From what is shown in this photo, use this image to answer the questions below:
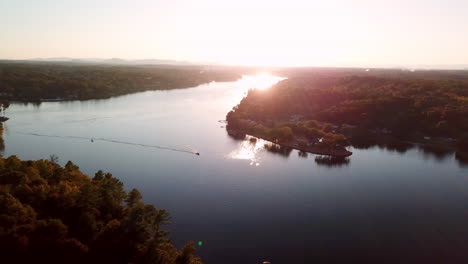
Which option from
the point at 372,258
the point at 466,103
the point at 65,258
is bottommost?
the point at 372,258

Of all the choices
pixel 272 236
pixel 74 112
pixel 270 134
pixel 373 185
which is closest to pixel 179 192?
pixel 272 236

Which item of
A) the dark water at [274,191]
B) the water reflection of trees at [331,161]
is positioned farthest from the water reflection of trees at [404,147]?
the water reflection of trees at [331,161]

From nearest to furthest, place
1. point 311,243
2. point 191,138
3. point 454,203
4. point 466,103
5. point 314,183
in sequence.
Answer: point 311,243
point 454,203
point 314,183
point 191,138
point 466,103

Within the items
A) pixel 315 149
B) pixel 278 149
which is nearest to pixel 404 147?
pixel 315 149

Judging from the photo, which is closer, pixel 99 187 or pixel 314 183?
pixel 99 187

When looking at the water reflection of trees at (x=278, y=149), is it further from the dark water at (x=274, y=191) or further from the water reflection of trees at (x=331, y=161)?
the water reflection of trees at (x=331, y=161)

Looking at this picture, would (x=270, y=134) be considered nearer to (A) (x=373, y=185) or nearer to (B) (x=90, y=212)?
(A) (x=373, y=185)
